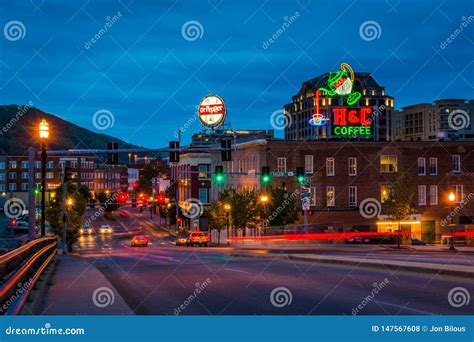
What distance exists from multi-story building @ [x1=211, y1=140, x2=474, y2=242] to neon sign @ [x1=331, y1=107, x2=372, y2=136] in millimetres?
1373

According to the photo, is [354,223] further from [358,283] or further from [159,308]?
[159,308]

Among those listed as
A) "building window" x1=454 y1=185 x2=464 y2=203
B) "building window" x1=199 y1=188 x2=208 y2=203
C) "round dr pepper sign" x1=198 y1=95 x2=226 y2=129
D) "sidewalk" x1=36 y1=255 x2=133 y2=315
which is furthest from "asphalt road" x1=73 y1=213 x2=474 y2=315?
→ "building window" x1=199 y1=188 x2=208 y2=203

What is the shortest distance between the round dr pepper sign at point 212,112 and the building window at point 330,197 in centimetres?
1443

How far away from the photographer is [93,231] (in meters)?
110

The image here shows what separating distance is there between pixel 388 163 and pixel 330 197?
7.40 meters

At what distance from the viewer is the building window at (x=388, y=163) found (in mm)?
70312

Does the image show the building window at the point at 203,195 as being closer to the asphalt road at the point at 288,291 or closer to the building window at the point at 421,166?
the building window at the point at 421,166

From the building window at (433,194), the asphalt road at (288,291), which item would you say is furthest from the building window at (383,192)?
the asphalt road at (288,291)

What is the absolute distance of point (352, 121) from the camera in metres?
69.9

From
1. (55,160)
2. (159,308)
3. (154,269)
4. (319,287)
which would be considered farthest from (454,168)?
(55,160)

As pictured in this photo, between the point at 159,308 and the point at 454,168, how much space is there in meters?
62.6

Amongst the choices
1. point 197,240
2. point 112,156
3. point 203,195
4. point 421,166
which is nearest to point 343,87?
point 421,166

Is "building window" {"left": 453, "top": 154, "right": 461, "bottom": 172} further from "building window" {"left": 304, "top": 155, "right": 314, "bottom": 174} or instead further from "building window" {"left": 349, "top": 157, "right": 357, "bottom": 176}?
"building window" {"left": 304, "top": 155, "right": 314, "bottom": 174}

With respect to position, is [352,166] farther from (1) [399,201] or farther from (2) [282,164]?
(1) [399,201]
